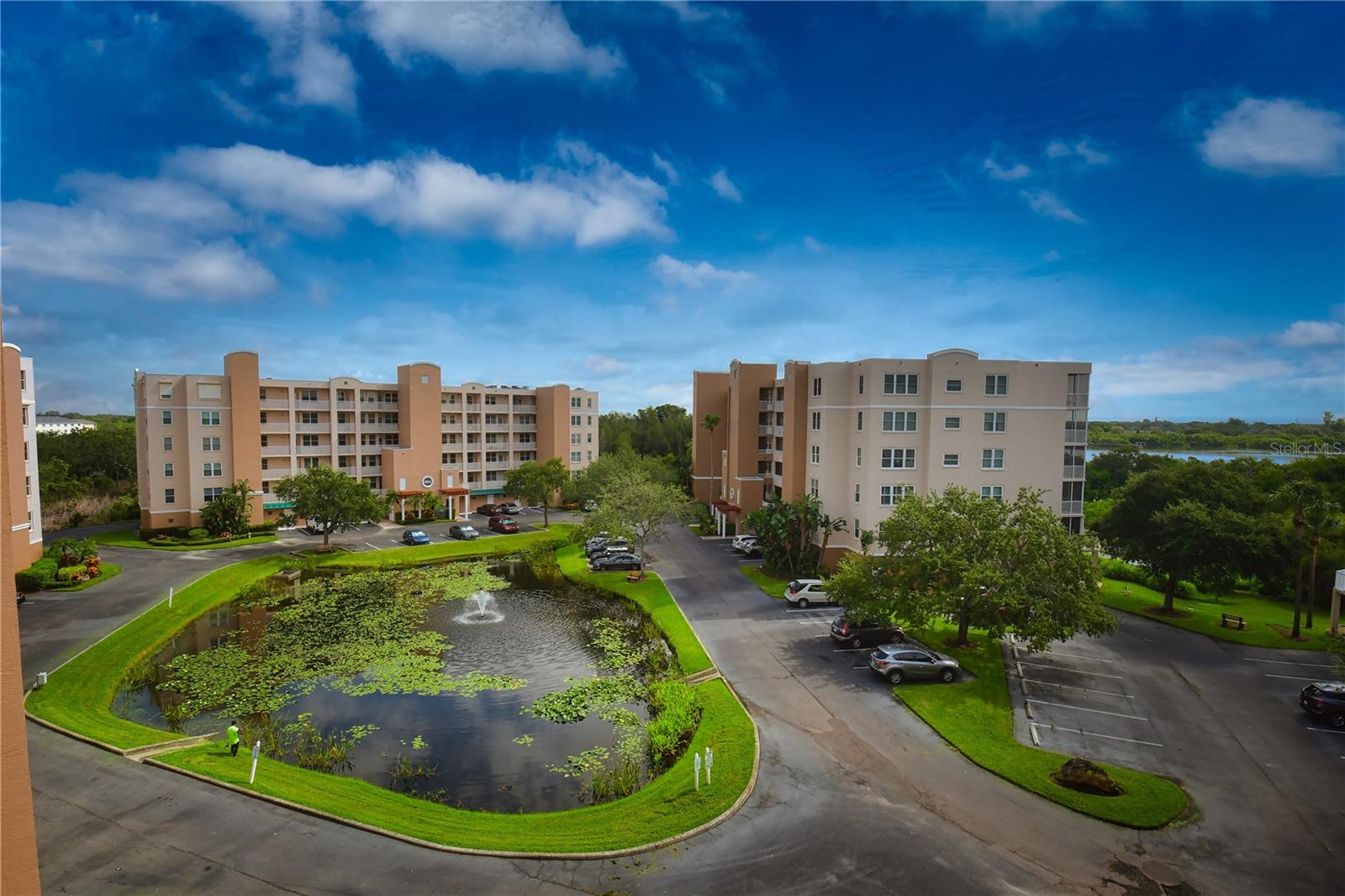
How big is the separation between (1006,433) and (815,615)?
56.5ft

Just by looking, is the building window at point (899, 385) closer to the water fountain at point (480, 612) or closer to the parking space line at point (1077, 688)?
the parking space line at point (1077, 688)

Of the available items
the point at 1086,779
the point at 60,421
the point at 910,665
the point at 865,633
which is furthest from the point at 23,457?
the point at 60,421

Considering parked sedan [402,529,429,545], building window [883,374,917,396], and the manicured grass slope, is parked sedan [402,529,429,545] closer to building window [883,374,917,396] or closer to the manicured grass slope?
the manicured grass slope

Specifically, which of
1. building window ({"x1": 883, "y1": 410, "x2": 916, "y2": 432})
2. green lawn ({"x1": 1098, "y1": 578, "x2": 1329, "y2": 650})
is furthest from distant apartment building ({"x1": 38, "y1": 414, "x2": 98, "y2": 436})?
green lawn ({"x1": 1098, "y1": 578, "x2": 1329, "y2": 650})

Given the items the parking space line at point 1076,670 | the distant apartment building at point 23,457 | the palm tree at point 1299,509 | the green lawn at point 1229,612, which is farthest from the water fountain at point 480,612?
the palm tree at point 1299,509

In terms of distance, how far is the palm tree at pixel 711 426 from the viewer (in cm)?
6250

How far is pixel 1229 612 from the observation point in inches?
1537

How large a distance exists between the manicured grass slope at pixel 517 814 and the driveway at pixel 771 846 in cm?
58

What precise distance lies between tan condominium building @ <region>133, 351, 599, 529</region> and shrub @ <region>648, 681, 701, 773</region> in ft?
157

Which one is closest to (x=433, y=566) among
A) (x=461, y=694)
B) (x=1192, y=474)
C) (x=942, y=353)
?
(x=461, y=694)

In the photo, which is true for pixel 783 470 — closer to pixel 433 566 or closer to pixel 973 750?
pixel 433 566

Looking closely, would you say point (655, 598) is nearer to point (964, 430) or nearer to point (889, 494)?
point (889, 494)

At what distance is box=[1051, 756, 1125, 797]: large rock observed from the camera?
19.1 metres

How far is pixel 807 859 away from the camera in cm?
1605
